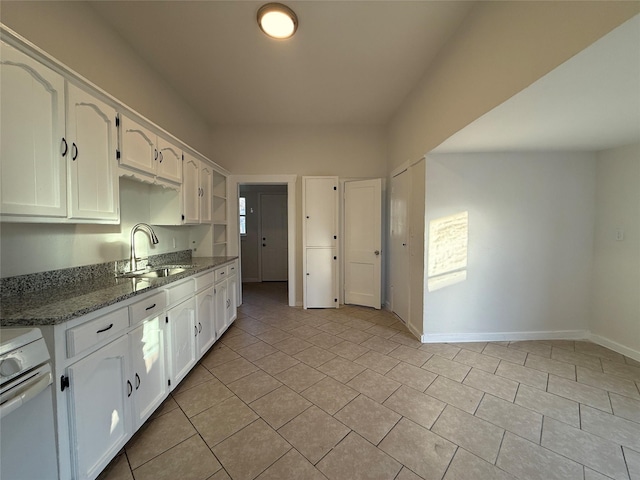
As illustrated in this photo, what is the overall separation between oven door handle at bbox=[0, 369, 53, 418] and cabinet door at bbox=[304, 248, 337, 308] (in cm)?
307

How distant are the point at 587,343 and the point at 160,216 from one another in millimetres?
4830

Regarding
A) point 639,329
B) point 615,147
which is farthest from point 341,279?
point 615,147

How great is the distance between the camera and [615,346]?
2.53 meters

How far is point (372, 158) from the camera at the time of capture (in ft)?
13.3

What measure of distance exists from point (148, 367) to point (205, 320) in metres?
0.82

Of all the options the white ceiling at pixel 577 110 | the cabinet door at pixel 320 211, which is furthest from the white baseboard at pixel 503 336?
the white ceiling at pixel 577 110

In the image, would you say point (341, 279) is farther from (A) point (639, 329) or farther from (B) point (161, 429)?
(A) point (639, 329)

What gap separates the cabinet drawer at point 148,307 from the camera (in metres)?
1.44

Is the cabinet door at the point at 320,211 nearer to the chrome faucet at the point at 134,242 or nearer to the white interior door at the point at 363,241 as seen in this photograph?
the white interior door at the point at 363,241

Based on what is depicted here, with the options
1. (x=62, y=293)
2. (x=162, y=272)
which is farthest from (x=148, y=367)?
(x=162, y=272)

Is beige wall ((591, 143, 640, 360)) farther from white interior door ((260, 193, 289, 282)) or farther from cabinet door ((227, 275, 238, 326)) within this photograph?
white interior door ((260, 193, 289, 282))

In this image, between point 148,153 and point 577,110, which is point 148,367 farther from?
point 577,110

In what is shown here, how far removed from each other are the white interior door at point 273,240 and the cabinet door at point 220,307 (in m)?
A: 3.23

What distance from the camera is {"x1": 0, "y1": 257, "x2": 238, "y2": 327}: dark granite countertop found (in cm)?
103
